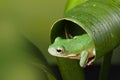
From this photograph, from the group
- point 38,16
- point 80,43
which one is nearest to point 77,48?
point 80,43

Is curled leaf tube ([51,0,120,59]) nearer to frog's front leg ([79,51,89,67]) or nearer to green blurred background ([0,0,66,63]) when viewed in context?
frog's front leg ([79,51,89,67])

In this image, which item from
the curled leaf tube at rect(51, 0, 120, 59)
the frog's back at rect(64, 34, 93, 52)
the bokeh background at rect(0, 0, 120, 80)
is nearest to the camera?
the curled leaf tube at rect(51, 0, 120, 59)

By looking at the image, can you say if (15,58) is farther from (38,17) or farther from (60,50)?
(38,17)

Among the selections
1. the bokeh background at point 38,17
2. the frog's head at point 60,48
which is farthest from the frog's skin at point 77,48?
the bokeh background at point 38,17

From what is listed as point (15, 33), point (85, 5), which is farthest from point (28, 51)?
point (85, 5)

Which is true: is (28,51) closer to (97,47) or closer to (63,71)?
(63,71)

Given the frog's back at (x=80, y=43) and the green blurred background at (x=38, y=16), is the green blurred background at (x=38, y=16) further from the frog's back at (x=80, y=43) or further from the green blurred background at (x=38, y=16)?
the frog's back at (x=80, y=43)

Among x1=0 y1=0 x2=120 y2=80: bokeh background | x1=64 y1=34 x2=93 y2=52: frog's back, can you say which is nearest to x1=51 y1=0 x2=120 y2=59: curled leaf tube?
x1=64 y1=34 x2=93 y2=52: frog's back
